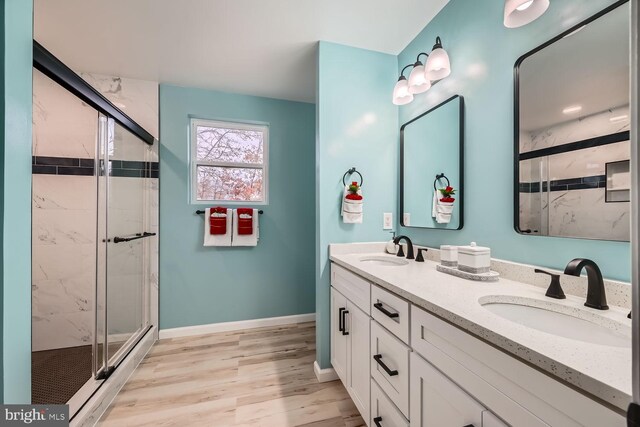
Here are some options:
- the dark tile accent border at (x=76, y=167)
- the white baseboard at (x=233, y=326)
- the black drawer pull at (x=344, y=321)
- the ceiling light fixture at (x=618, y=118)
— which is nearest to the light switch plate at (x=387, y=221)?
the black drawer pull at (x=344, y=321)

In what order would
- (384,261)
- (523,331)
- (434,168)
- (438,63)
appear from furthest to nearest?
1. (384,261)
2. (434,168)
3. (438,63)
4. (523,331)

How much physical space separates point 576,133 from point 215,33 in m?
2.14

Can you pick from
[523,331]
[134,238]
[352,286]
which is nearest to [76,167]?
[134,238]

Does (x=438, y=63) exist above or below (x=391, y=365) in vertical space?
above

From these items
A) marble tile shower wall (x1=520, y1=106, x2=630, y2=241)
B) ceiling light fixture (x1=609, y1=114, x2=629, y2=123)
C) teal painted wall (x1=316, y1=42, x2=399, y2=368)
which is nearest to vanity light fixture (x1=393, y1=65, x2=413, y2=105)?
teal painted wall (x1=316, y1=42, x2=399, y2=368)

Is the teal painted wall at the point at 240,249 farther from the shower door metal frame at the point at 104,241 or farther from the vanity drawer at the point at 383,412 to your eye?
the vanity drawer at the point at 383,412

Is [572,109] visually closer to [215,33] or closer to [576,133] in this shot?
[576,133]

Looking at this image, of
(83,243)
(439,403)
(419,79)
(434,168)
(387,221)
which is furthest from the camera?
(387,221)

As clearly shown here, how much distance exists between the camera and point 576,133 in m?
0.96

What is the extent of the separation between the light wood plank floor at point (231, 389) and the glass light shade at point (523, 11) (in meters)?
2.07

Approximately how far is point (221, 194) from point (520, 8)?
2.55 metres

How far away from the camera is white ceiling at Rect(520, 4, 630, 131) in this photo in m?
0.85

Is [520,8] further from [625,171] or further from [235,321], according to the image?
[235,321]

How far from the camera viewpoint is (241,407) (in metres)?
1.58
